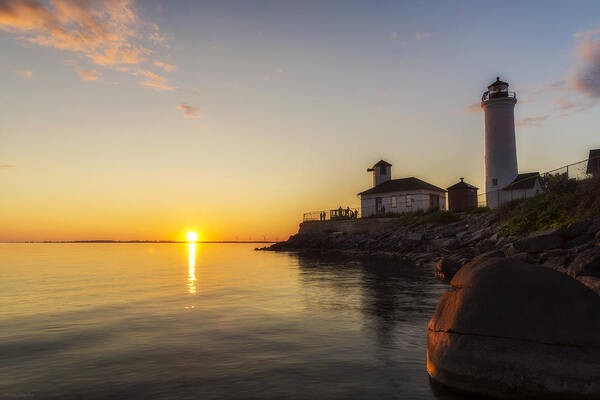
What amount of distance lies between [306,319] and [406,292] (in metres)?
5.27

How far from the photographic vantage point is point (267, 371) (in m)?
6.37

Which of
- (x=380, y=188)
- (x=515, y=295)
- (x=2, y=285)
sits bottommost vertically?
(x=2, y=285)

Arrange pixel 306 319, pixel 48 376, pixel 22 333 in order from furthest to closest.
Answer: pixel 306 319 → pixel 22 333 → pixel 48 376

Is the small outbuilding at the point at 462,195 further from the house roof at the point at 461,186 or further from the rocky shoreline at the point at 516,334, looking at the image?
the rocky shoreline at the point at 516,334

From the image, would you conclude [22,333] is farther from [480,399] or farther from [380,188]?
[380,188]

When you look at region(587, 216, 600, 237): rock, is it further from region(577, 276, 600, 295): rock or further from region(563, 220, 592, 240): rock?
region(577, 276, 600, 295): rock

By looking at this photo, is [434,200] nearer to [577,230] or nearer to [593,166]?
[593,166]

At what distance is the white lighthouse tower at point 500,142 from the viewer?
35.8m

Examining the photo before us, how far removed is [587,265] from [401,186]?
38020mm

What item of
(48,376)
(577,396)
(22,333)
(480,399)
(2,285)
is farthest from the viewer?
(2,285)

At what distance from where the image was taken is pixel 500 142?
36125mm

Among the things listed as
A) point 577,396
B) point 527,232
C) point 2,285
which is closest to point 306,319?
Result: point 577,396

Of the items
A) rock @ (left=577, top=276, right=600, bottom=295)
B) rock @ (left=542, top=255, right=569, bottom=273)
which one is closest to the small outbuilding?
rock @ (left=542, top=255, right=569, bottom=273)

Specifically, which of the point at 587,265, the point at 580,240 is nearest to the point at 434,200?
the point at 580,240
